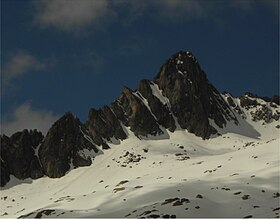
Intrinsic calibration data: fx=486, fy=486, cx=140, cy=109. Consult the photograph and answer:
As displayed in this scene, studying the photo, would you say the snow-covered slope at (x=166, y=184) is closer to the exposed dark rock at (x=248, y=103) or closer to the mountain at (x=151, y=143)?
the mountain at (x=151, y=143)

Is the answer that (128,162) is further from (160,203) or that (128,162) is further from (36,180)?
(160,203)

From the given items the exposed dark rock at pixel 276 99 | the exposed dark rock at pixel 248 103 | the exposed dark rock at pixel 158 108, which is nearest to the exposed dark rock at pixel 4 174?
the exposed dark rock at pixel 158 108

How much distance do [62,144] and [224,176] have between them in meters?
54.2

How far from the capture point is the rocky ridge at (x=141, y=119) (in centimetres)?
9725

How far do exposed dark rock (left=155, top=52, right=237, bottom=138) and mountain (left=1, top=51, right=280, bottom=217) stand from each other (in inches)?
9.6

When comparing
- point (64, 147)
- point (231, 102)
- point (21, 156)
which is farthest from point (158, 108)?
point (21, 156)

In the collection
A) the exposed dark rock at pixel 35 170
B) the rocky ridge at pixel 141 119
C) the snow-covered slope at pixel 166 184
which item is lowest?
the snow-covered slope at pixel 166 184

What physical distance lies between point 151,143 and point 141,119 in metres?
9.67

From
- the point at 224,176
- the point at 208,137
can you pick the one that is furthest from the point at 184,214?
the point at 208,137

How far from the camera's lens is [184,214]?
33531mm

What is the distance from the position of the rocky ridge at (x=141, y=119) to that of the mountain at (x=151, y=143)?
215 millimetres

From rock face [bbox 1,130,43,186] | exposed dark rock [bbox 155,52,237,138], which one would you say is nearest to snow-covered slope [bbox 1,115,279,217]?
rock face [bbox 1,130,43,186]

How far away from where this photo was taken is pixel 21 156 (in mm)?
98500

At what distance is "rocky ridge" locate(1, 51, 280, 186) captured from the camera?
319 feet
